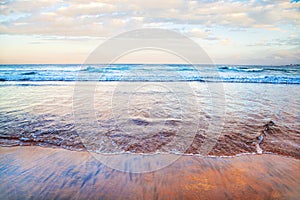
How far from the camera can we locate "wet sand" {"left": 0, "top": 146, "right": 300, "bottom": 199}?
2580mm

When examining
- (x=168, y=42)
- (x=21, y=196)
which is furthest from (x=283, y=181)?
(x=168, y=42)

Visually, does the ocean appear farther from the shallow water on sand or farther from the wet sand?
the wet sand

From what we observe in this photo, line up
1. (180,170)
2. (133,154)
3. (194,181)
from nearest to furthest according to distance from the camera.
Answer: (194,181)
(180,170)
(133,154)

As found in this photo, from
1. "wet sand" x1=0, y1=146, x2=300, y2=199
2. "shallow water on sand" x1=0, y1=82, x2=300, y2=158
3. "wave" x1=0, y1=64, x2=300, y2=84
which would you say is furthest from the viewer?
"wave" x1=0, y1=64, x2=300, y2=84

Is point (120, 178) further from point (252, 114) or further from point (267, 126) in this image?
point (252, 114)

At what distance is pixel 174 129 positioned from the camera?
16.5 ft

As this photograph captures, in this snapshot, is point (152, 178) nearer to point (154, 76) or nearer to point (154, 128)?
point (154, 128)

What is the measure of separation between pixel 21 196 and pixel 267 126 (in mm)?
5667

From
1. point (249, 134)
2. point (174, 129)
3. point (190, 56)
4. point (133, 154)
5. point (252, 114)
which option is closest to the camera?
point (133, 154)

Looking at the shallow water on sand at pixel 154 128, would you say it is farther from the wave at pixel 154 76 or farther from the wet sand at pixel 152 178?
the wave at pixel 154 76

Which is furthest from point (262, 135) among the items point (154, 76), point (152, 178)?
point (154, 76)

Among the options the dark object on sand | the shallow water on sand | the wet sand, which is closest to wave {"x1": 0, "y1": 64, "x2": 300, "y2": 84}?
the shallow water on sand

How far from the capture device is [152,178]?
9.64 feet

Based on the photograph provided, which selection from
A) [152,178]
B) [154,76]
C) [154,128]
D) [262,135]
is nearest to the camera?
[152,178]
